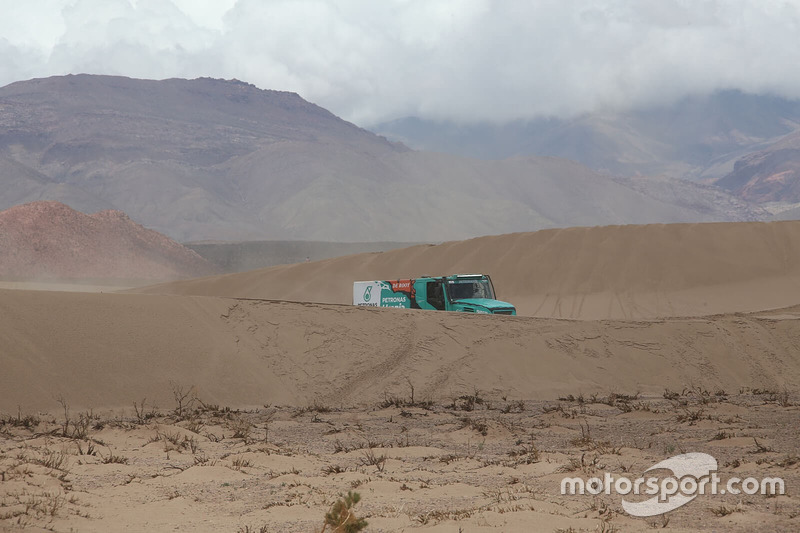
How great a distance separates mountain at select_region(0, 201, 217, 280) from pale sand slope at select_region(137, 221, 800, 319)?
30.6 metres

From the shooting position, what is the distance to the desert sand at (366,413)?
7.47 m

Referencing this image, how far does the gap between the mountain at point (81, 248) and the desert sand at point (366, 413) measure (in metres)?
64.1

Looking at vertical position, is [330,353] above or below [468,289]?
below

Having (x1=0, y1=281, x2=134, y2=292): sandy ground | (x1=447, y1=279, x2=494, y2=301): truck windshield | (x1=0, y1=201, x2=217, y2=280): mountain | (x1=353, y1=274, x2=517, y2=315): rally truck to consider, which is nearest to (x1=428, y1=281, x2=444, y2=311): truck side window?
(x1=353, y1=274, x2=517, y2=315): rally truck

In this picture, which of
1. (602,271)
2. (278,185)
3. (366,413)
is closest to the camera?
(366,413)

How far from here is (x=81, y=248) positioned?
7862cm

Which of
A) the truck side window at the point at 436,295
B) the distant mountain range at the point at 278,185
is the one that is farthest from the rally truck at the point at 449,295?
the distant mountain range at the point at 278,185

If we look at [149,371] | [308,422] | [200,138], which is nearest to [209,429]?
[308,422]

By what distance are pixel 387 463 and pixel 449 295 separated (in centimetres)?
1468

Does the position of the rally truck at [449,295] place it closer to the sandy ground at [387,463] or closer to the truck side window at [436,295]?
the truck side window at [436,295]

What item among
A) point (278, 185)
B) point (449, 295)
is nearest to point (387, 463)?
point (449, 295)

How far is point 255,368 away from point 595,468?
9.27m

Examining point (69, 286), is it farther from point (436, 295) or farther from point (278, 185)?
point (278, 185)

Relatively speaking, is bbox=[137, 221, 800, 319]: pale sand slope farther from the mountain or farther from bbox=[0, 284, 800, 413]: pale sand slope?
the mountain
